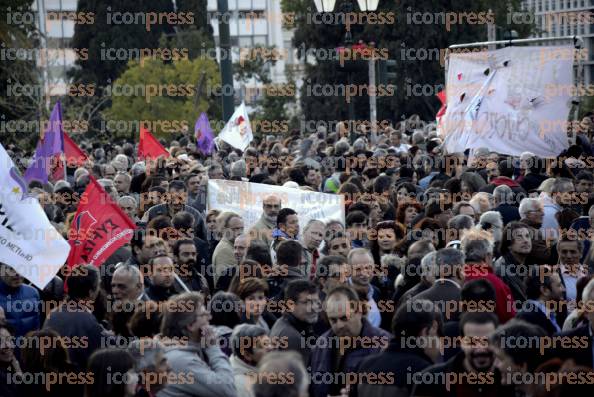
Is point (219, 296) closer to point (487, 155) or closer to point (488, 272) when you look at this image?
point (488, 272)

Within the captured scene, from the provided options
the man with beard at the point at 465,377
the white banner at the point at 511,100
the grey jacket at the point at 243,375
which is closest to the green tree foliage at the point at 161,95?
the white banner at the point at 511,100

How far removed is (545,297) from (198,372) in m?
2.71

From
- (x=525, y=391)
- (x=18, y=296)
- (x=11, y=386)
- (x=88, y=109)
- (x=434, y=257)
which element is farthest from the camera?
(x=88, y=109)

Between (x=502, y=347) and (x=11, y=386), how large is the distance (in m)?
2.93

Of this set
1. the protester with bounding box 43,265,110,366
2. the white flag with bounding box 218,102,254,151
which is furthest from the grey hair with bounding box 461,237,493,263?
the white flag with bounding box 218,102,254,151

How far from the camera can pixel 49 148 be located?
19031mm

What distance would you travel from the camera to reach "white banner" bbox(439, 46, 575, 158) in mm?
16844

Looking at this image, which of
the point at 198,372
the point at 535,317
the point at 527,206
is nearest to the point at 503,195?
the point at 527,206

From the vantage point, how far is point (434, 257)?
9.34 metres

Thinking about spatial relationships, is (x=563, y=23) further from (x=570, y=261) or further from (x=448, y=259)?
(x=448, y=259)

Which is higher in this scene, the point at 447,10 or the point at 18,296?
the point at 447,10

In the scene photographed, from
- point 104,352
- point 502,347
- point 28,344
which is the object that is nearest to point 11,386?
point 28,344

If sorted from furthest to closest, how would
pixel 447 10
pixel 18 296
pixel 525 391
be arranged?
pixel 447 10, pixel 18 296, pixel 525 391

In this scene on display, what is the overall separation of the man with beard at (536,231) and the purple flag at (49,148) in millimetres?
7820
